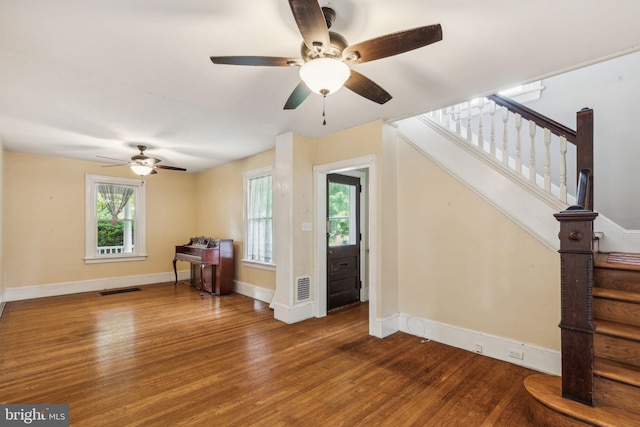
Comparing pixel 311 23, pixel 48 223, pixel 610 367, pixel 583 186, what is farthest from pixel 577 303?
pixel 48 223

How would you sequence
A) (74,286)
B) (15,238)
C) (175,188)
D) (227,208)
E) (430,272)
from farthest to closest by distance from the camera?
(175,188), (227,208), (74,286), (15,238), (430,272)

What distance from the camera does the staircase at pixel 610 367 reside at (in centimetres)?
177

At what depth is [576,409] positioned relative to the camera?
1.80 meters

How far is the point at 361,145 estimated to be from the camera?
145 inches

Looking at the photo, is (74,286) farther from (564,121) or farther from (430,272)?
(564,121)

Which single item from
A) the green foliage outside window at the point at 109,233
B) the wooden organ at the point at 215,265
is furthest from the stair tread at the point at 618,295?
the green foliage outside window at the point at 109,233

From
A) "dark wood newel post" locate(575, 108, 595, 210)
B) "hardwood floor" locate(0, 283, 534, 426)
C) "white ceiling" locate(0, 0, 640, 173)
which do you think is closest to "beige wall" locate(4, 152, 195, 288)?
"hardwood floor" locate(0, 283, 534, 426)

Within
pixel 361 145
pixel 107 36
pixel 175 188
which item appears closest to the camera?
pixel 107 36

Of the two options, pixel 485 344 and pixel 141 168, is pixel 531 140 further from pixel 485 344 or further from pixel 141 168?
Result: pixel 141 168

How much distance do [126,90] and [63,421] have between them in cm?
265

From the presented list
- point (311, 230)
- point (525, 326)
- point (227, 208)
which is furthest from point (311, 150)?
point (525, 326)

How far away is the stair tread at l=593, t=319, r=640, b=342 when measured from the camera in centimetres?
194

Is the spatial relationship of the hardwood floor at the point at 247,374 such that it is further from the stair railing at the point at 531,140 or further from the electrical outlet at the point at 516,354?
the stair railing at the point at 531,140

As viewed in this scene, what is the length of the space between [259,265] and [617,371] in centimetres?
442
